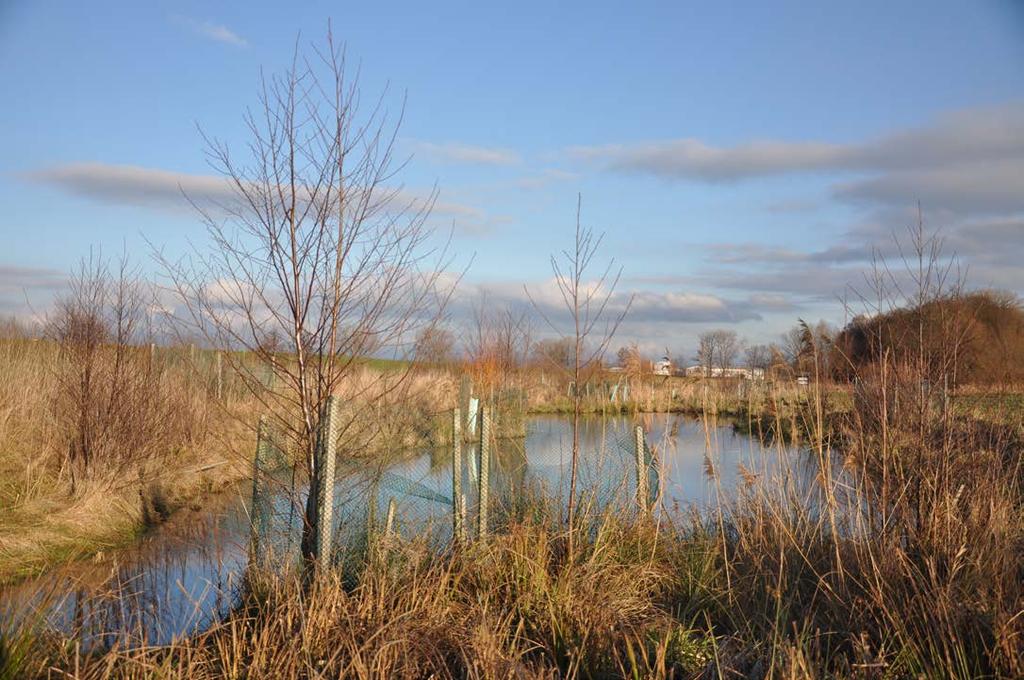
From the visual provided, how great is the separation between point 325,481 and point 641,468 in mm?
2697

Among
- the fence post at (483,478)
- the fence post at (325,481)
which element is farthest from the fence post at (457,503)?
the fence post at (325,481)

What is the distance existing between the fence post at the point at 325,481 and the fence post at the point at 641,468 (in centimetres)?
240

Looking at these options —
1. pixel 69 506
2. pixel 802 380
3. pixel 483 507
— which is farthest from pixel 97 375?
pixel 802 380

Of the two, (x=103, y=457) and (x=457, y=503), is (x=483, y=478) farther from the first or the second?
(x=103, y=457)

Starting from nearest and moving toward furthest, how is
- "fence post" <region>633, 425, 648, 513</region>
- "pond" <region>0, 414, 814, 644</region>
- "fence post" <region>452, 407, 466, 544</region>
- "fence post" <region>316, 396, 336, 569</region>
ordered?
"fence post" <region>316, 396, 336, 569</region> < "pond" <region>0, 414, 814, 644</region> < "fence post" <region>452, 407, 466, 544</region> < "fence post" <region>633, 425, 648, 513</region>

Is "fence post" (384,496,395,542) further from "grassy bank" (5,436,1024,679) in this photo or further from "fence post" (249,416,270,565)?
"fence post" (249,416,270,565)

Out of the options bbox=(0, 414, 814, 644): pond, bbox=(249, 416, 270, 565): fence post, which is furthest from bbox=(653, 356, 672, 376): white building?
bbox=(249, 416, 270, 565): fence post

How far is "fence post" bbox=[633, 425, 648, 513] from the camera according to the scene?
6591 mm

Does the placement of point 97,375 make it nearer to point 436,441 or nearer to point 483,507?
point 483,507

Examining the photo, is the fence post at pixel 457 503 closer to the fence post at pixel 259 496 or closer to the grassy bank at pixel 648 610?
the grassy bank at pixel 648 610

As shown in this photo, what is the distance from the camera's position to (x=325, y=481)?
536 cm

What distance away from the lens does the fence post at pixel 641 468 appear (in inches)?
259

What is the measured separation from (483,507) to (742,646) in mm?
2158

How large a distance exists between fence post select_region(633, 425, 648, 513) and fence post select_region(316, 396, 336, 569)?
7.87ft
